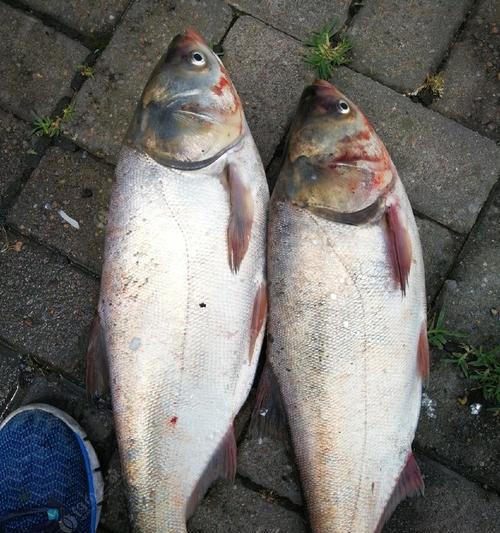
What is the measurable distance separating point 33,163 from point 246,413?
6.23ft

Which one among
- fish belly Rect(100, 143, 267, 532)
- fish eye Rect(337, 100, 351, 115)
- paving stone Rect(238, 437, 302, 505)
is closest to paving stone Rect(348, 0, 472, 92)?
fish eye Rect(337, 100, 351, 115)

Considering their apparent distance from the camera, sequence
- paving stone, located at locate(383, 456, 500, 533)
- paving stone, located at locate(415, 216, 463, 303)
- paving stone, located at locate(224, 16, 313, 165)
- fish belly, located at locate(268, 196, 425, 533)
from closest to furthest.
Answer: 1. fish belly, located at locate(268, 196, 425, 533)
2. paving stone, located at locate(383, 456, 500, 533)
3. paving stone, located at locate(415, 216, 463, 303)
4. paving stone, located at locate(224, 16, 313, 165)

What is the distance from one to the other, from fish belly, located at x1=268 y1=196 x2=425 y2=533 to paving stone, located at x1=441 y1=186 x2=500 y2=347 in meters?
0.53

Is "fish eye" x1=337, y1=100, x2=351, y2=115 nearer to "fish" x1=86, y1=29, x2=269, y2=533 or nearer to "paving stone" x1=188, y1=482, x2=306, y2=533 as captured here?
"fish" x1=86, y1=29, x2=269, y2=533

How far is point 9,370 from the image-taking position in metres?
3.41

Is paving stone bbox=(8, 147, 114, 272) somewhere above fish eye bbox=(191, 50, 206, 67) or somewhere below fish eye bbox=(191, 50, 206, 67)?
below

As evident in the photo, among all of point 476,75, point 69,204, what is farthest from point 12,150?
point 476,75

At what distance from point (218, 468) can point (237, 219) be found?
120 centimetres

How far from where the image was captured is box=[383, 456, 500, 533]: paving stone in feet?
10.2

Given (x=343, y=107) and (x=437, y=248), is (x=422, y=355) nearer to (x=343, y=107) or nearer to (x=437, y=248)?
(x=437, y=248)

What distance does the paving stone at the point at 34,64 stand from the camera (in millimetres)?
3525

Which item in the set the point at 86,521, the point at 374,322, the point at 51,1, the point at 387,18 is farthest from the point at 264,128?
the point at 86,521

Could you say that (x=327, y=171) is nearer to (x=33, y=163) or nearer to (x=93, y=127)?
(x=93, y=127)

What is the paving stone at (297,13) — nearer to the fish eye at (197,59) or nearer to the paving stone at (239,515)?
the fish eye at (197,59)
